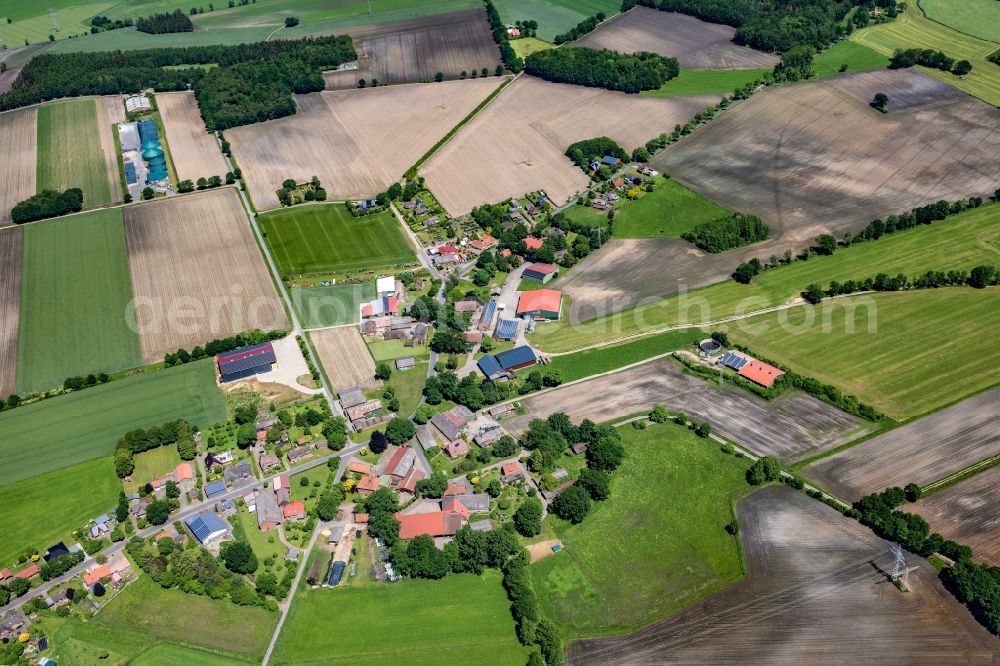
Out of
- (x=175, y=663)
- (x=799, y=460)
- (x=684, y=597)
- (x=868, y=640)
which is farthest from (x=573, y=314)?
(x=175, y=663)

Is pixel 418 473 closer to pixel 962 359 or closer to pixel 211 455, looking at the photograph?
pixel 211 455

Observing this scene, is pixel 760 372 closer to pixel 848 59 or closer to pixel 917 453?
pixel 917 453

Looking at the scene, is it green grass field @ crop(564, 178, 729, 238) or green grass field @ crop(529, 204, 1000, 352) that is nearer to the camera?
green grass field @ crop(529, 204, 1000, 352)

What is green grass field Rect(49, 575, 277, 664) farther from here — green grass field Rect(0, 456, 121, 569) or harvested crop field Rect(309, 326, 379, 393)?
harvested crop field Rect(309, 326, 379, 393)

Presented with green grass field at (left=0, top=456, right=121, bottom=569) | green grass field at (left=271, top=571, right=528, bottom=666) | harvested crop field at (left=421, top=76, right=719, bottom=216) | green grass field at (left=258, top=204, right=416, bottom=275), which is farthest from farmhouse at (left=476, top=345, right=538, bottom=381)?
green grass field at (left=0, top=456, right=121, bottom=569)

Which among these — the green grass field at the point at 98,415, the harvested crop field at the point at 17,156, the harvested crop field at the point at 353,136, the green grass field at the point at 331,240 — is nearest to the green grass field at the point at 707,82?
the harvested crop field at the point at 353,136
